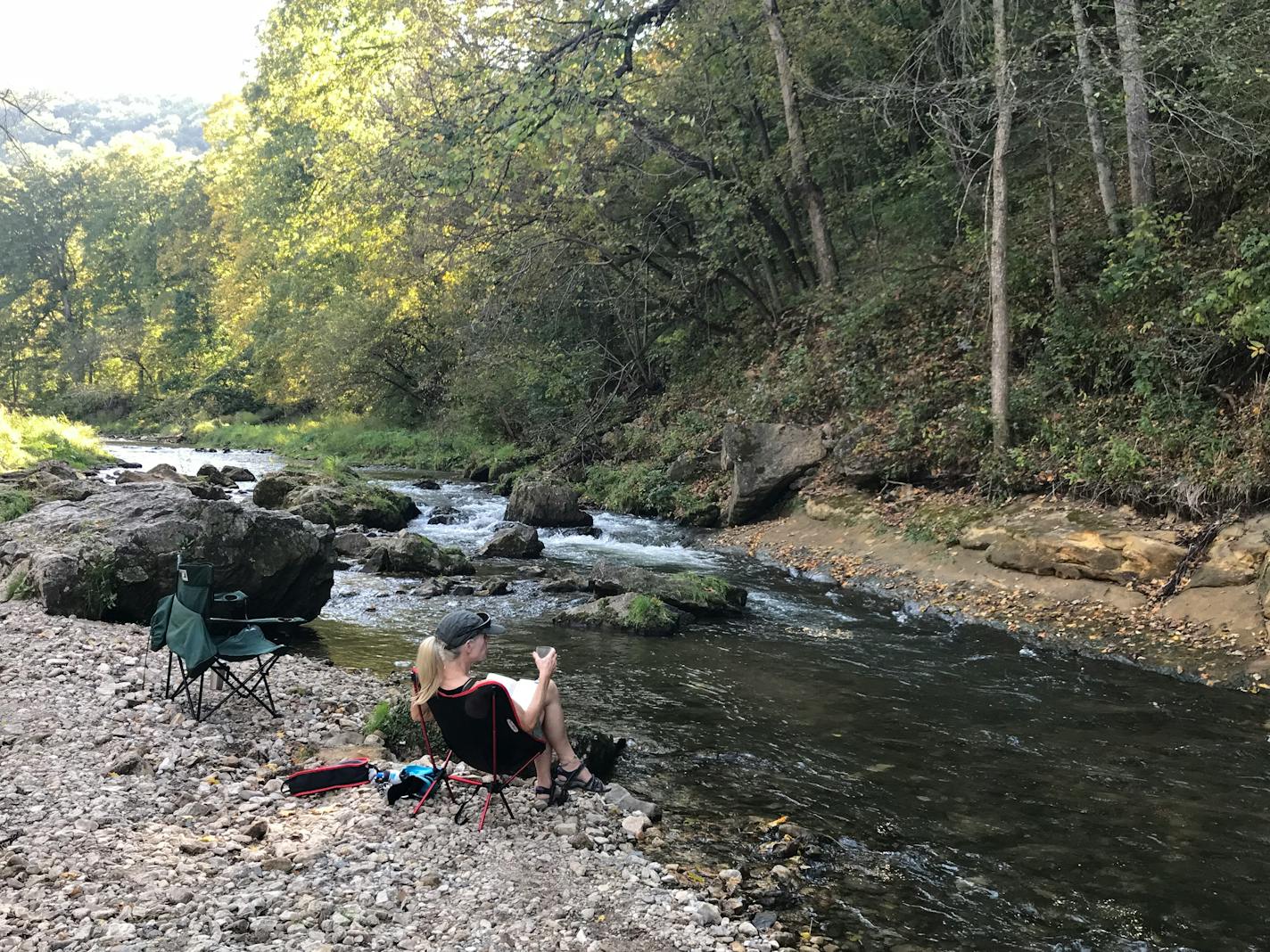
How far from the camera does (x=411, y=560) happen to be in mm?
13016

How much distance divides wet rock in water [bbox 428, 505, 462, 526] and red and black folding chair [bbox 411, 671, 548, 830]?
43.5ft

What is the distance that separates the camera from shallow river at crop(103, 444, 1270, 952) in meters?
4.41

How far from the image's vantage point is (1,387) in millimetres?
51000

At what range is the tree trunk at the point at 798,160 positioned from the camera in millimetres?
17266

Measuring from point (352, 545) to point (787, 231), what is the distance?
13554 mm

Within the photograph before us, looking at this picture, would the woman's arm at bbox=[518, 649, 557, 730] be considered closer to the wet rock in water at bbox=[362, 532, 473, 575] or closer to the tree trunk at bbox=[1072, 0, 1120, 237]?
the wet rock in water at bbox=[362, 532, 473, 575]

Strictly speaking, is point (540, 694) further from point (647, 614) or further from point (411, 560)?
point (411, 560)

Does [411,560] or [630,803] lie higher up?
[630,803]


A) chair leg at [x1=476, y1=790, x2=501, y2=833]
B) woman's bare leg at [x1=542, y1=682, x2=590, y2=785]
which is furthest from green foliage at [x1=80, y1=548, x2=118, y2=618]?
woman's bare leg at [x1=542, y1=682, x2=590, y2=785]

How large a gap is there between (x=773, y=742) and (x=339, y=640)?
5.12 m

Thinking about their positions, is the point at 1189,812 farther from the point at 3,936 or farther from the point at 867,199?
the point at 867,199

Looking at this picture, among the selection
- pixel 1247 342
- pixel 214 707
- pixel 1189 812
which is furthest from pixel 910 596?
pixel 214 707

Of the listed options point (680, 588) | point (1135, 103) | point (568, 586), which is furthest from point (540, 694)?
point (1135, 103)

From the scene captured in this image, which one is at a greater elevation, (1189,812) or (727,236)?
(727,236)
